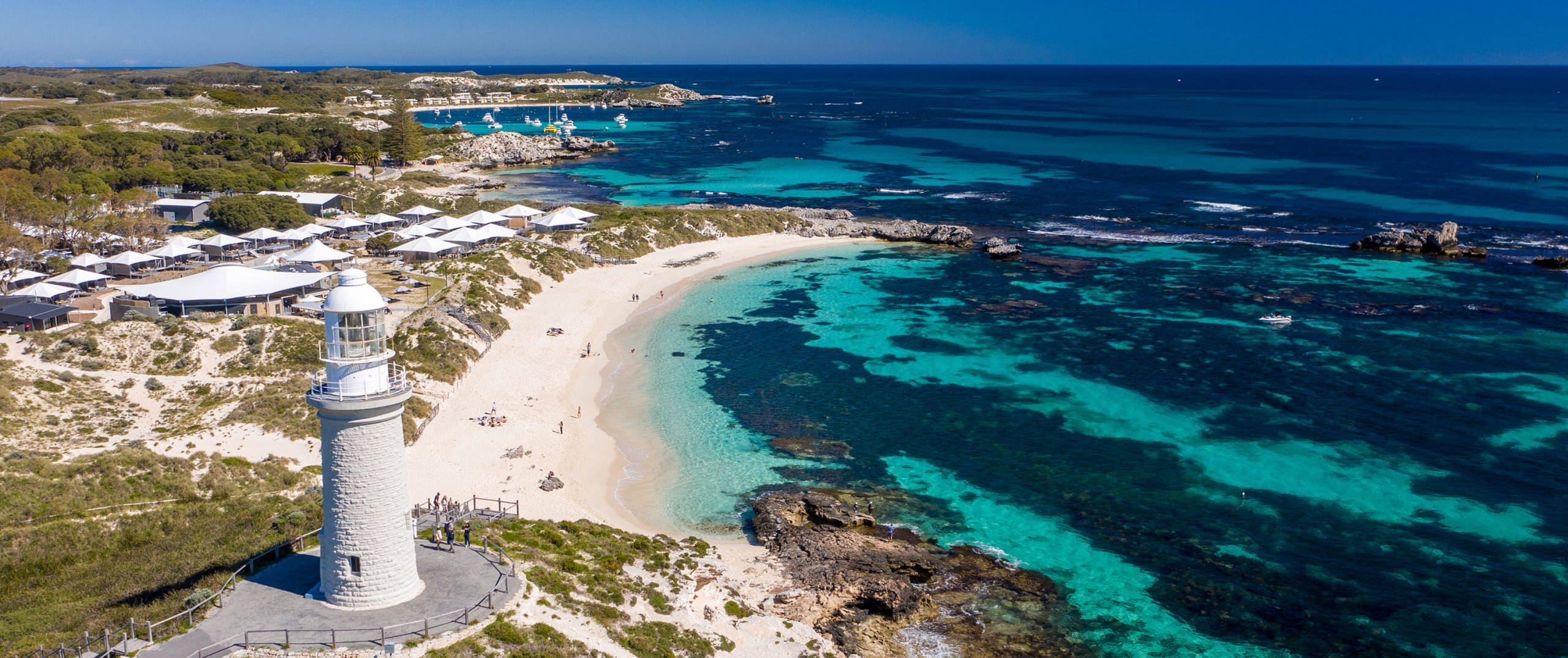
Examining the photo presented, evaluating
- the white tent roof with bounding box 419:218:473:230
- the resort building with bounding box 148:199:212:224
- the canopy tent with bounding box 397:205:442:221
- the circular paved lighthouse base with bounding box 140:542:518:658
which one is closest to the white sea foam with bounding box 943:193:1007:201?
the white tent roof with bounding box 419:218:473:230

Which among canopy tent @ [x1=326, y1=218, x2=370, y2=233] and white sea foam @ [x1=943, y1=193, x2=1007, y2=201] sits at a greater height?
white sea foam @ [x1=943, y1=193, x2=1007, y2=201]

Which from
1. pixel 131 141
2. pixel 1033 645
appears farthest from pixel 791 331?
pixel 131 141

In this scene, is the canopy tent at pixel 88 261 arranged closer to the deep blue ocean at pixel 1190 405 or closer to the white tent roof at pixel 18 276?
the white tent roof at pixel 18 276

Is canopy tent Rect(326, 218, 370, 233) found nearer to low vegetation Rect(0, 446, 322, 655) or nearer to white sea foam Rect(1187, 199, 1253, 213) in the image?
low vegetation Rect(0, 446, 322, 655)

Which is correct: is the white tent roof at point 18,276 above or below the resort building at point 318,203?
below

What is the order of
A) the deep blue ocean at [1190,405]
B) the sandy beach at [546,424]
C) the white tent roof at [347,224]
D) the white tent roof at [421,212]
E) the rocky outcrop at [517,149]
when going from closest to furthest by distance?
the deep blue ocean at [1190,405]
the sandy beach at [546,424]
the white tent roof at [347,224]
the white tent roof at [421,212]
the rocky outcrop at [517,149]

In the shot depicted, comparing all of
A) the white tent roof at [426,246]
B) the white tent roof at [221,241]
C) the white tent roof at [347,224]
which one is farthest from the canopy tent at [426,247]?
the white tent roof at [221,241]

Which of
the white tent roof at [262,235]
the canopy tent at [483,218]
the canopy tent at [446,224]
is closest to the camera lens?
the white tent roof at [262,235]
